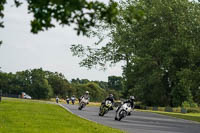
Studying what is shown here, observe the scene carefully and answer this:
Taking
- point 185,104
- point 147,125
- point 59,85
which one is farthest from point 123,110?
point 59,85

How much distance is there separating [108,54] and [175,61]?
9133mm

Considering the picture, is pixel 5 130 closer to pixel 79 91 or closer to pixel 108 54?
pixel 108 54

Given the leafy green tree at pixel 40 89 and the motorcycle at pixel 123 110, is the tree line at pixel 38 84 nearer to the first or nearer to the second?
the leafy green tree at pixel 40 89

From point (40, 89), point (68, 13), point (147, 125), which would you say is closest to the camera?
point (68, 13)

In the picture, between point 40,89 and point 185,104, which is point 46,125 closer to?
point 185,104

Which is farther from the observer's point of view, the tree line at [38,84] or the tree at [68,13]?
the tree line at [38,84]

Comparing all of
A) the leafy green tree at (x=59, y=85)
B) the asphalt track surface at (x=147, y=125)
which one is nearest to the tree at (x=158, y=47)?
the asphalt track surface at (x=147, y=125)

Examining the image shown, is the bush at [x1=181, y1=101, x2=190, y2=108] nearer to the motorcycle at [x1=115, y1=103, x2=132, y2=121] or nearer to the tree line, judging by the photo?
the motorcycle at [x1=115, y1=103, x2=132, y2=121]

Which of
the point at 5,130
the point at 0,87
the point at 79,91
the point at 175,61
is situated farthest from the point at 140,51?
the point at 79,91

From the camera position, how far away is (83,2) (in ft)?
14.0

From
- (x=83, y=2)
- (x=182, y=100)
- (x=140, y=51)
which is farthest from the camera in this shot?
(x=182, y=100)

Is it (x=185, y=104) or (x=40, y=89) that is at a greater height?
(x=40, y=89)

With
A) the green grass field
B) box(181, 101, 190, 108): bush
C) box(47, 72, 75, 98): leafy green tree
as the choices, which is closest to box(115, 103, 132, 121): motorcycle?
the green grass field

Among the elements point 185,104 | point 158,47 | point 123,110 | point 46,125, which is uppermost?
point 158,47
